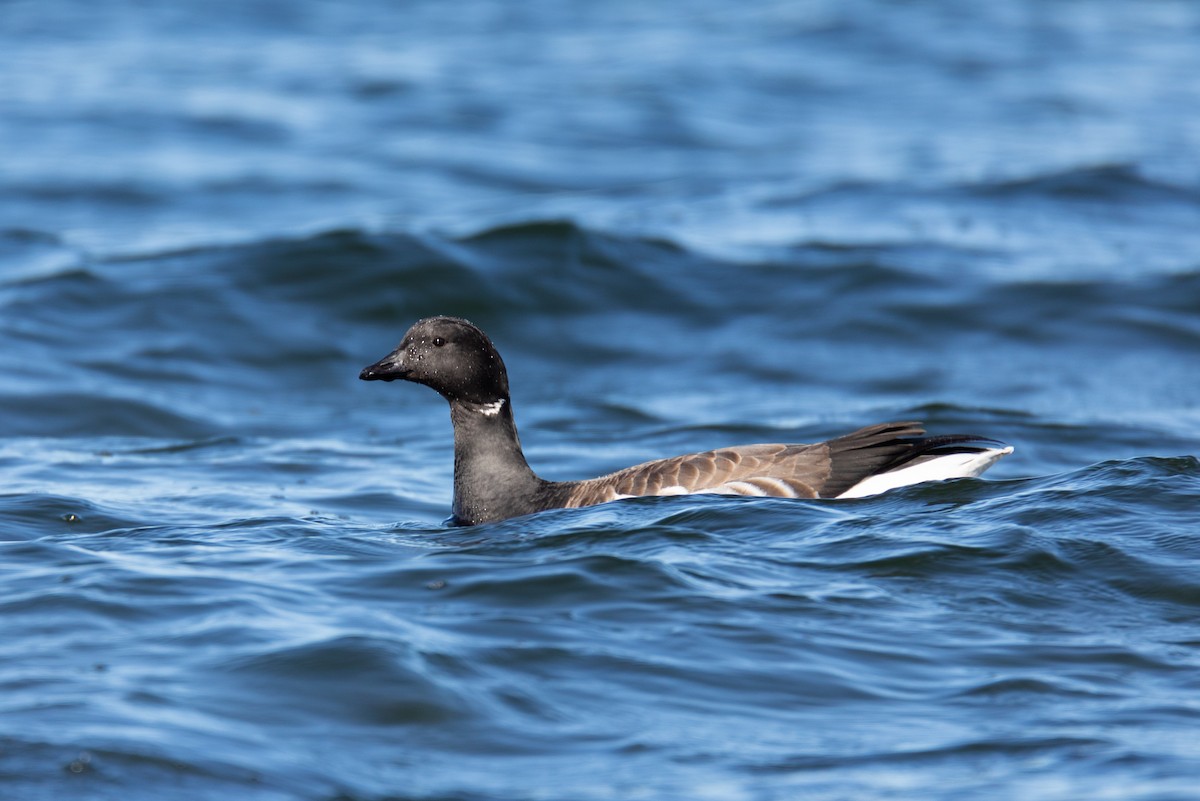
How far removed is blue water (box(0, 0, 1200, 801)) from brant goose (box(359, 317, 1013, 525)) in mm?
208

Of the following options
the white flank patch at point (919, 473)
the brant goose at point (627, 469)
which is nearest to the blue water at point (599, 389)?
the white flank patch at point (919, 473)

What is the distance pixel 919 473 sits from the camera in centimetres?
870

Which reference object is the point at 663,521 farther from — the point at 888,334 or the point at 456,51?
the point at 456,51

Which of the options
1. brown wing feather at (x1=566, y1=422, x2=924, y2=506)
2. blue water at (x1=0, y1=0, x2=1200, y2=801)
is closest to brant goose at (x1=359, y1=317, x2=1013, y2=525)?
brown wing feather at (x1=566, y1=422, x2=924, y2=506)

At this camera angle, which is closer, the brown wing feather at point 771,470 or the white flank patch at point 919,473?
the brown wing feather at point 771,470

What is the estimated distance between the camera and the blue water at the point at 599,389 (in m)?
5.85

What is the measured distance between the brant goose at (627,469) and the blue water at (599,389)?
21 centimetres

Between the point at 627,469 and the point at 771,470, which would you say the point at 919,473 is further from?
the point at 627,469

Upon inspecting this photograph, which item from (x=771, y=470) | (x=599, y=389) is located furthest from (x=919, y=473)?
(x=599, y=389)

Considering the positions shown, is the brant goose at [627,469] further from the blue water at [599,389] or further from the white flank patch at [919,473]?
the blue water at [599,389]

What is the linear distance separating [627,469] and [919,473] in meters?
1.65

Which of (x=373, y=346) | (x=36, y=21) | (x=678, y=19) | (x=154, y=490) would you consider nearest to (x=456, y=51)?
(x=678, y=19)

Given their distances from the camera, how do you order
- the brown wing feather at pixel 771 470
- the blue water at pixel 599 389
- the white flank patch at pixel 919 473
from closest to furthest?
1. the blue water at pixel 599 389
2. the brown wing feather at pixel 771 470
3. the white flank patch at pixel 919 473

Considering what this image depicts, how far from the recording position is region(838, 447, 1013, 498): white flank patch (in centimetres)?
869
